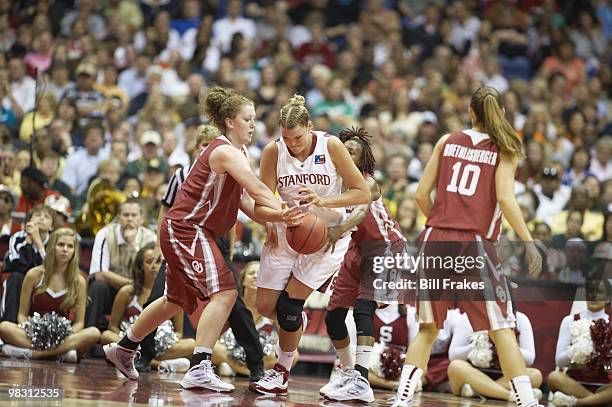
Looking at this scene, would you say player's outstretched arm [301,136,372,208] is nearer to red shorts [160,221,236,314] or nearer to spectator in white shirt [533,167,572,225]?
red shorts [160,221,236,314]

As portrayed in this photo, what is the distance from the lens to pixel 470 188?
266 inches

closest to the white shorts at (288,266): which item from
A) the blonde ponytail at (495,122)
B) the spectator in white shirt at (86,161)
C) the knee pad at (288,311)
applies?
the knee pad at (288,311)

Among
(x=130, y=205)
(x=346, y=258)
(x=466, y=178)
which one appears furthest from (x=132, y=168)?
(x=466, y=178)

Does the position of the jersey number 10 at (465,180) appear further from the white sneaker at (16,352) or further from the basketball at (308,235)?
the white sneaker at (16,352)

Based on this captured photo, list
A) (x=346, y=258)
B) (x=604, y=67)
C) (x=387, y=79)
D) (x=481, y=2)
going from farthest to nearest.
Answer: (x=481, y=2) → (x=604, y=67) → (x=387, y=79) → (x=346, y=258)

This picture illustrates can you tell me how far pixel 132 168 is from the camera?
12.3 metres

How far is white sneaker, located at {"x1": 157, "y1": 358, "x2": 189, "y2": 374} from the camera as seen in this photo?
9.01m

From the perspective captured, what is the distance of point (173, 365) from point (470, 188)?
11.3ft

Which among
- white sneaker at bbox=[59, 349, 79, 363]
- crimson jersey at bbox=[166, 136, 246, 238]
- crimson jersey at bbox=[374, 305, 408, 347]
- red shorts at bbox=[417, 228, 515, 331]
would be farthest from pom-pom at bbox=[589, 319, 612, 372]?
white sneaker at bbox=[59, 349, 79, 363]

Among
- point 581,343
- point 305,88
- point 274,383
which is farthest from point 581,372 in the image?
point 305,88

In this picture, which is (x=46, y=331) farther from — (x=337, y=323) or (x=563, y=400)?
(x=563, y=400)

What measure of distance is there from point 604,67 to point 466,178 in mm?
11107

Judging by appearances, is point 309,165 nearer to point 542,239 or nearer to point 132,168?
point 542,239

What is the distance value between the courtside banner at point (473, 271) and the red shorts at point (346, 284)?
4 centimetres
